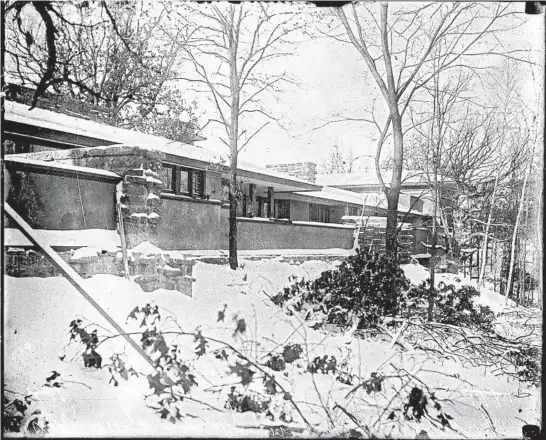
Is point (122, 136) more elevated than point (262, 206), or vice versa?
Answer: point (122, 136)

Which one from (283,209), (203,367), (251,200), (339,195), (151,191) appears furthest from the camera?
(283,209)

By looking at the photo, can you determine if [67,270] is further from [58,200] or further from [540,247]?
[540,247]

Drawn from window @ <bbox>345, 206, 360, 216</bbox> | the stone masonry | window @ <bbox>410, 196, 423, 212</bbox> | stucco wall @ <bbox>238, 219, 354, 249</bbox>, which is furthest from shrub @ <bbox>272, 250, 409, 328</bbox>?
the stone masonry

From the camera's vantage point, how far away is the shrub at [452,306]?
105 inches

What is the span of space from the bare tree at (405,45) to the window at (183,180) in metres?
→ 1.02

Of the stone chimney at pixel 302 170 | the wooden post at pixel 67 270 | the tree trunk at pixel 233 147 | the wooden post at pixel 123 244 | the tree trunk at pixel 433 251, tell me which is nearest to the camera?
the wooden post at pixel 67 270

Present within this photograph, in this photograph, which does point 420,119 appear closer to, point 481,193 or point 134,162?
point 481,193

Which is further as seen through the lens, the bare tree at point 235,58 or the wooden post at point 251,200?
the wooden post at point 251,200

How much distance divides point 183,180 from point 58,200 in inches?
29.9

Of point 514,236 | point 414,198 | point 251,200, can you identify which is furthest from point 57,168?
point 514,236

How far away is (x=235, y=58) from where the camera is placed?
2.56 meters

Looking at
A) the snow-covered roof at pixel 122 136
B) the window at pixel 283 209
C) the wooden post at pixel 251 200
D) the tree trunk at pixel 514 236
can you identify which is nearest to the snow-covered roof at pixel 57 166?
the snow-covered roof at pixel 122 136

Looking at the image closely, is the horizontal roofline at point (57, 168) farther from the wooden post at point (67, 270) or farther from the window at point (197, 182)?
the window at point (197, 182)

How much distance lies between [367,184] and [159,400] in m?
1.62
